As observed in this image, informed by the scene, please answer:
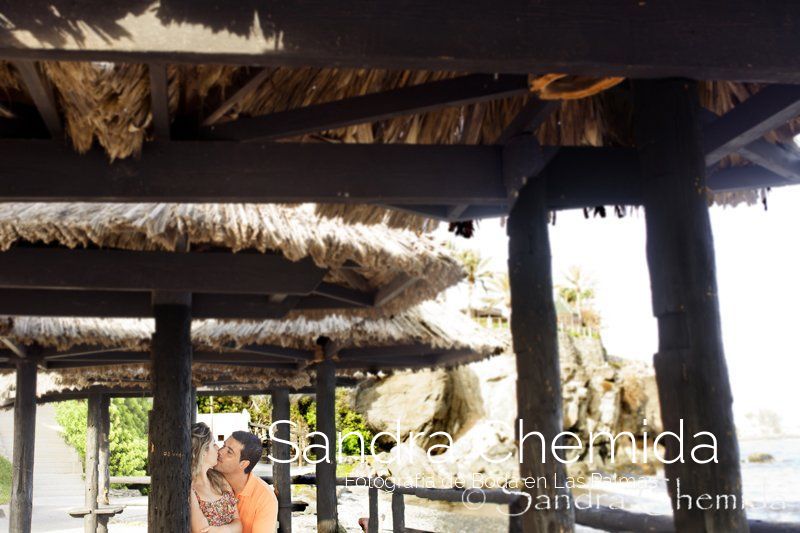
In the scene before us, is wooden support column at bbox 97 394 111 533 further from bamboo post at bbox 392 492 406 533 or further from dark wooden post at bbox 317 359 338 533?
bamboo post at bbox 392 492 406 533

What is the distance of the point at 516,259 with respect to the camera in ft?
9.43

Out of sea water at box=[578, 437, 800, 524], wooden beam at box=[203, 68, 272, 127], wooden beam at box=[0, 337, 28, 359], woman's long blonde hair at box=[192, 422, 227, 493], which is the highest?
wooden beam at box=[203, 68, 272, 127]

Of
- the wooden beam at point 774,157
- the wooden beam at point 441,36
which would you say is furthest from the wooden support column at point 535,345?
the wooden beam at point 441,36

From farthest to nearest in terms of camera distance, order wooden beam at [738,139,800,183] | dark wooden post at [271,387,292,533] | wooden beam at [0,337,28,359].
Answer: dark wooden post at [271,387,292,533] → wooden beam at [0,337,28,359] → wooden beam at [738,139,800,183]

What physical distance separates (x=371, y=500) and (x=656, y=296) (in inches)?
162

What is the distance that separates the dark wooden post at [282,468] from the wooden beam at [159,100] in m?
7.23

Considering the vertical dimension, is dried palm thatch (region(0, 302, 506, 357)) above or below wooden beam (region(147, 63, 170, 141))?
below

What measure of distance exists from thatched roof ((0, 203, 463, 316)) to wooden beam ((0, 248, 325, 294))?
8 centimetres

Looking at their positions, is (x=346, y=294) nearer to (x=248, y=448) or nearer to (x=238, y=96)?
(x=248, y=448)

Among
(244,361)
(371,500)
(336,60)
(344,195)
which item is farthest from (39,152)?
(244,361)

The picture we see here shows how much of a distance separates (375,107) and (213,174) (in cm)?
55

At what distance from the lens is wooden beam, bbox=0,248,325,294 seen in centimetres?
427

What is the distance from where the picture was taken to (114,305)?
5211 millimetres

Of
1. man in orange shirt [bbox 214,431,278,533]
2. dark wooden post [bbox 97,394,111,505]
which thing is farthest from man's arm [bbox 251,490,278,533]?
dark wooden post [bbox 97,394,111,505]
